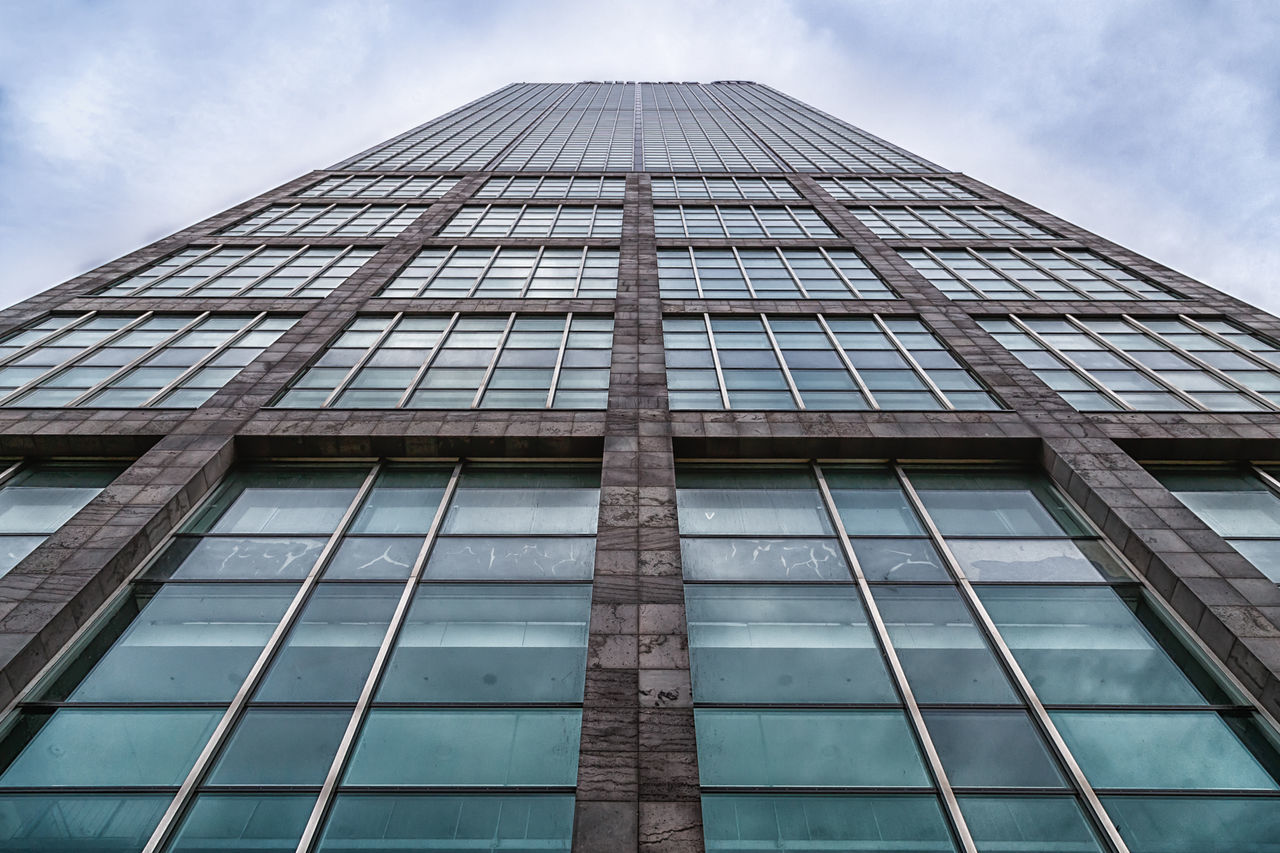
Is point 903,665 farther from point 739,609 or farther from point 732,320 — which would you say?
point 732,320

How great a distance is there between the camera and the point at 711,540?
1204cm

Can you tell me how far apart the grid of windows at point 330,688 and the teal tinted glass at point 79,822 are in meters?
0.02

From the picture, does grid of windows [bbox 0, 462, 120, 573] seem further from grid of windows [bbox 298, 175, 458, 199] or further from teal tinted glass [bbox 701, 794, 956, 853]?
grid of windows [bbox 298, 175, 458, 199]

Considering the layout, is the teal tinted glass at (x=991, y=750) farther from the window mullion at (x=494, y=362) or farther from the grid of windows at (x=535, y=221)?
the grid of windows at (x=535, y=221)

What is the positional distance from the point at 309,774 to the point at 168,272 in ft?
70.9

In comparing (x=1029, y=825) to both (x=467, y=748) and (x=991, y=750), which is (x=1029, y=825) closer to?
(x=991, y=750)

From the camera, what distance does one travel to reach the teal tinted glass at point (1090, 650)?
9336mm

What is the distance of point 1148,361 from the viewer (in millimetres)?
17875

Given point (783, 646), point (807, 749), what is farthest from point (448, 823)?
point (783, 646)

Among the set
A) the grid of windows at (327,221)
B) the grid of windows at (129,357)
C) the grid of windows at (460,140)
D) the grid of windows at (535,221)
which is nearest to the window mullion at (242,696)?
the grid of windows at (129,357)

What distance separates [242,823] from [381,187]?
33042 mm

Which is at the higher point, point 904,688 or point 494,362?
point 494,362

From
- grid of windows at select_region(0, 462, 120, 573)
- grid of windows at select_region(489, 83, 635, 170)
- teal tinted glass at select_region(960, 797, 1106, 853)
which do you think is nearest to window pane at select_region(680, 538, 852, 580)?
teal tinted glass at select_region(960, 797, 1106, 853)

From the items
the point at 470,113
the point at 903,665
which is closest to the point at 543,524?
the point at 903,665
